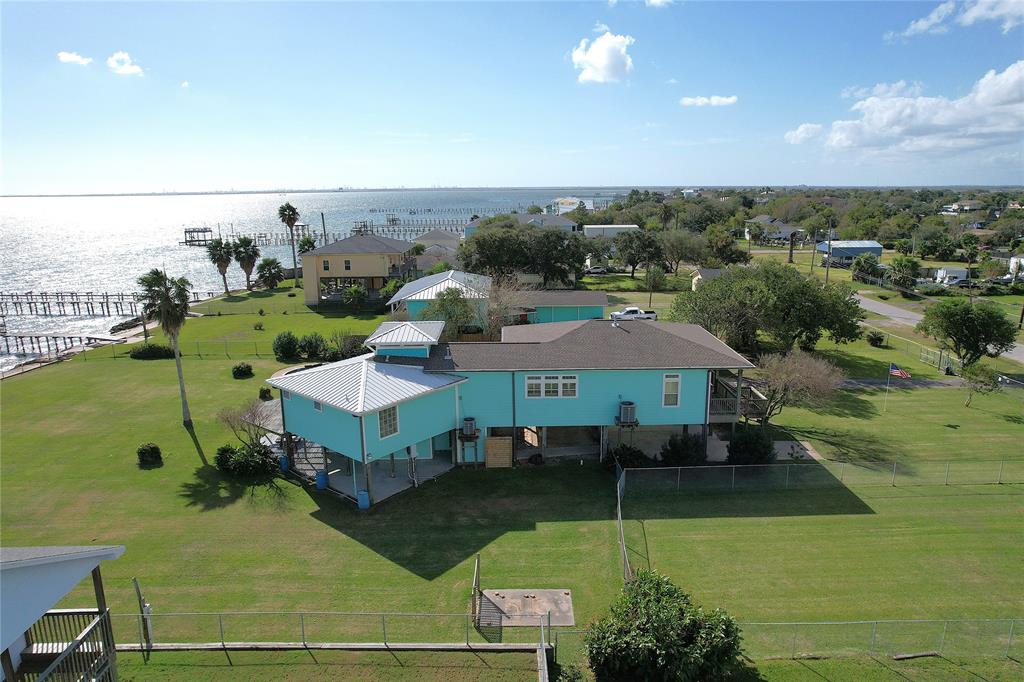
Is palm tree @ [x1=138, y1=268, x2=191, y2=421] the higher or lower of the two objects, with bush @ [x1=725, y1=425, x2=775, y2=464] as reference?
higher

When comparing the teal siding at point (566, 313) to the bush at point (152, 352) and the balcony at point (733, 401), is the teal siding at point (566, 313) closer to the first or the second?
the balcony at point (733, 401)

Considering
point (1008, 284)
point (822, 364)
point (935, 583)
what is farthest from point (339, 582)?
point (1008, 284)

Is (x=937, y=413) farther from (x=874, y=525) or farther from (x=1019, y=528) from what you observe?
(x=874, y=525)

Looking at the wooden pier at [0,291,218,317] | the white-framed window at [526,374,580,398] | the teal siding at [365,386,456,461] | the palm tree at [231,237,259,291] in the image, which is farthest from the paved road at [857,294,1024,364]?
the wooden pier at [0,291,218,317]

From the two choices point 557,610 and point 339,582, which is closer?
point 557,610

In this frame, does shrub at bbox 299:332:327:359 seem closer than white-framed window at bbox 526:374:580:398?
No

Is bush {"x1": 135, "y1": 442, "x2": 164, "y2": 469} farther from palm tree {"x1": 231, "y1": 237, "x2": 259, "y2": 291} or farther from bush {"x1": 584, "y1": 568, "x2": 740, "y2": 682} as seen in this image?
palm tree {"x1": 231, "y1": 237, "x2": 259, "y2": 291}

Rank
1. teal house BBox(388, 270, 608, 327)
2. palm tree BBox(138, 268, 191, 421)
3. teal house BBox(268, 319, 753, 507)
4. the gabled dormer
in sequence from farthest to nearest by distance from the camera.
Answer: teal house BBox(388, 270, 608, 327) < palm tree BBox(138, 268, 191, 421) < the gabled dormer < teal house BBox(268, 319, 753, 507)
